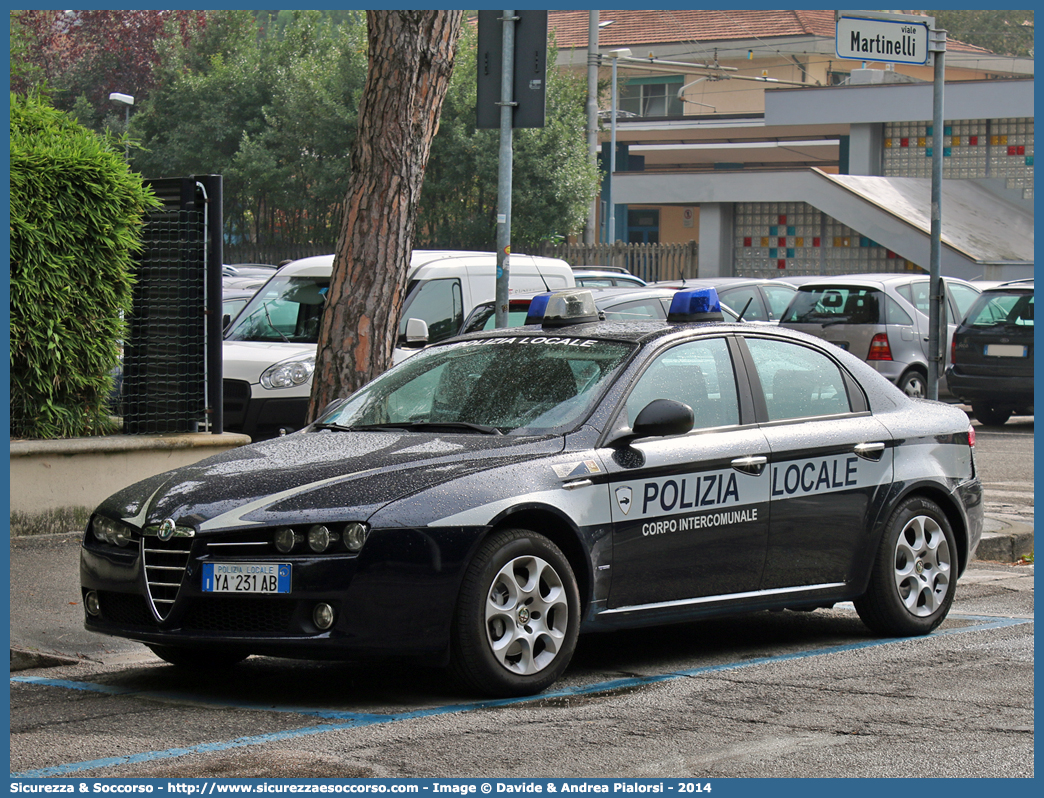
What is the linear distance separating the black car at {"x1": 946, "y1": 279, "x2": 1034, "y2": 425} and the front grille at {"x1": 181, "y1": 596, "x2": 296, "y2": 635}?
15.0 metres

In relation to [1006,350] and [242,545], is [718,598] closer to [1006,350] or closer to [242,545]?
[242,545]

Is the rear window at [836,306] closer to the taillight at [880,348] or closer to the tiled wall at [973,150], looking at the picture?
the taillight at [880,348]

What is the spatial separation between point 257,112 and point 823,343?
38.9m

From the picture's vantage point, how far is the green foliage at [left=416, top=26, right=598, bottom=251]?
131 feet

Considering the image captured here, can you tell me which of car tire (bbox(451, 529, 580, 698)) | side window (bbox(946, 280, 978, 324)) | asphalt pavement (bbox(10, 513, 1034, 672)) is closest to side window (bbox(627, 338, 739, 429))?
car tire (bbox(451, 529, 580, 698))

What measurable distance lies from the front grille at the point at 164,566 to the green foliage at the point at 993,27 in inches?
3273

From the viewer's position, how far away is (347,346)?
10242 mm

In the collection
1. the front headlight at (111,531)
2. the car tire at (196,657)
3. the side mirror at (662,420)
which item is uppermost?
the side mirror at (662,420)

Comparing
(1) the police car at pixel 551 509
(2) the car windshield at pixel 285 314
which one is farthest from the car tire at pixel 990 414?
(1) the police car at pixel 551 509

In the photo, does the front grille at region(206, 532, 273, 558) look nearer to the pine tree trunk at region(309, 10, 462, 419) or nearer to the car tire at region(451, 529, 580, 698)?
the car tire at region(451, 529, 580, 698)

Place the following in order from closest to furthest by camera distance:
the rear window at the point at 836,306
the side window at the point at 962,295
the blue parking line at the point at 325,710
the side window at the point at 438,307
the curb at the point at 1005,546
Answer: the blue parking line at the point at 325,710 → the curb at the point at 1005,546 → the side window at the point at 438,307 → the rear window at the point at 836,306 → the side window at the point at 962,295

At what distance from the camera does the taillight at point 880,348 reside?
64.7ft

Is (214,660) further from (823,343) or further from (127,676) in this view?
(823,343)

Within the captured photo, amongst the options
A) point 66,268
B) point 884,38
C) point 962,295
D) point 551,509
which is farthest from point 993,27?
point 551,509
